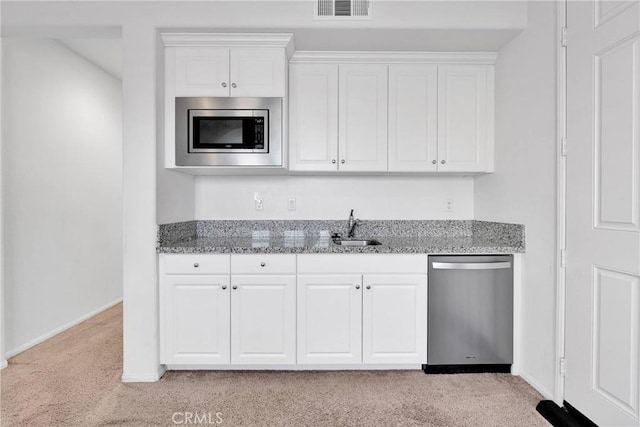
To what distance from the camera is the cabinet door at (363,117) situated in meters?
2.75

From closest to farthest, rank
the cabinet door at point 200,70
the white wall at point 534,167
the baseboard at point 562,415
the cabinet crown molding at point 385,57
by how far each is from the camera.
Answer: the baseboard at point 562,415 → the white wall at point 534,167 → the cabinet door at point 200,70 → the cabinet crown molding at point 385,57

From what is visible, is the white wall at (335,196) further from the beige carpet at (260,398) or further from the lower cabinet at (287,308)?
the beige carpet at (260,398)

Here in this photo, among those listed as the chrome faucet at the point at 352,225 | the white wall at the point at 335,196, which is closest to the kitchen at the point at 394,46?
the white wall at the point at 335,196

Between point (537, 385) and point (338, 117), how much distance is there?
2.24m

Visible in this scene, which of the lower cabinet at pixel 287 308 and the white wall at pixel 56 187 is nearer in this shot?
the lower cabinet at pixel 287 308

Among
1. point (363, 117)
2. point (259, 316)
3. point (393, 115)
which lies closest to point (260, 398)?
point (259, 316)

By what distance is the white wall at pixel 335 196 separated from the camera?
10.2 ft

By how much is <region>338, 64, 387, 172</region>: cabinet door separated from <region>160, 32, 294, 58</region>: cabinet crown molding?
527mm

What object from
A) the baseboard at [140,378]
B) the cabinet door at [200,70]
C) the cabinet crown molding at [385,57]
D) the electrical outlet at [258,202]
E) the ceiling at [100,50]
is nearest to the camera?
the baseboard at [140,378]

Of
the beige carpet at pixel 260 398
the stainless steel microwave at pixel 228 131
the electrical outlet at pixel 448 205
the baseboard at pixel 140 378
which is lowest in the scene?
the beige carpet at pixel 260 398

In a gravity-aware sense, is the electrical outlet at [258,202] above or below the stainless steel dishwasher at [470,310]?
above

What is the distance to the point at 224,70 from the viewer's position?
8.25 ft

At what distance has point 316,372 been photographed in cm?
247

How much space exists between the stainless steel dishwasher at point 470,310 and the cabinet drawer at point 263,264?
95 centimetres
